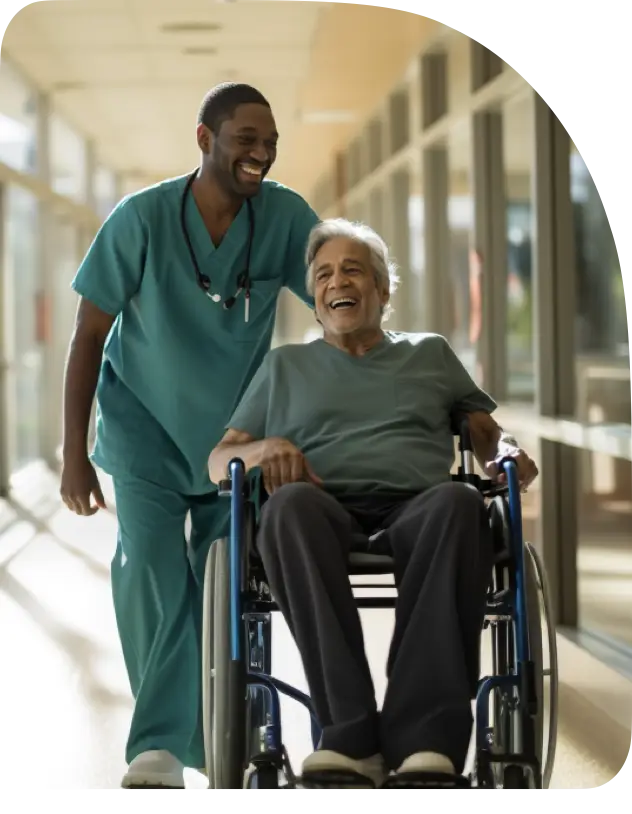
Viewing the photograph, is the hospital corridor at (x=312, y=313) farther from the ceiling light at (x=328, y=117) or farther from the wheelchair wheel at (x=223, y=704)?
the wheelchair wheel at (x=223, y=704)

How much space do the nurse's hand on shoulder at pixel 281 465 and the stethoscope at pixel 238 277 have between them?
1.38ft

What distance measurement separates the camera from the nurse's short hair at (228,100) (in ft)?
7.18

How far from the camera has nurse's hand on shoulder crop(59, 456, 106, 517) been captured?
227 cm

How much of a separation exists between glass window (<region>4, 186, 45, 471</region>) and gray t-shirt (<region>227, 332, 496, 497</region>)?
577 centimetres

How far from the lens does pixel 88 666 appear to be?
136 inches

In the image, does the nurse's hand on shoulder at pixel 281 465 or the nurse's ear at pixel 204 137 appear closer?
the nurse's hand on shoulder at pixel 281 465

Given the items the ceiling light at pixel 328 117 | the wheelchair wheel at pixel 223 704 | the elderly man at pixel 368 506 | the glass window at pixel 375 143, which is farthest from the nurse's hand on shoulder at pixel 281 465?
the glass window at pixel 375 143

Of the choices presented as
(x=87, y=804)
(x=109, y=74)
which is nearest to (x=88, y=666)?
(x=87, y=804)

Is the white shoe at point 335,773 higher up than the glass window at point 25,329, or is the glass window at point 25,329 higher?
the glass window at point 25,329

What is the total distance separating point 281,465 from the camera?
1.95m

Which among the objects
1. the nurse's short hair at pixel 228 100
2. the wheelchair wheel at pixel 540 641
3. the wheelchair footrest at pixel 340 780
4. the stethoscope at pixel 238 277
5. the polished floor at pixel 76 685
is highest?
the nurse's short hair at pixel 228 100

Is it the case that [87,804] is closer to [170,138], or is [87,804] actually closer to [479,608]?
[479,608]

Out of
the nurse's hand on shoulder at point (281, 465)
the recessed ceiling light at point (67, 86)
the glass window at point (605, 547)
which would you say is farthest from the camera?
the recessed ceiling light at point (67, 86)

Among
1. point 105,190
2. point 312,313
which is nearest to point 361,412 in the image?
point 312,313
